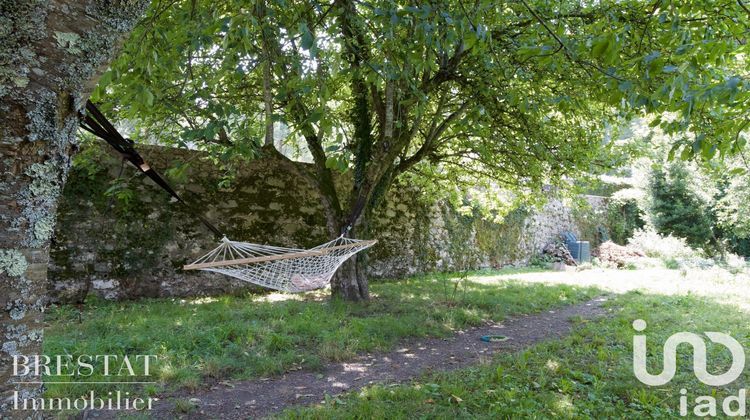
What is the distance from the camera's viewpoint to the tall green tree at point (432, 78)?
181 centimetres

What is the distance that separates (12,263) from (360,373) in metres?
2.40

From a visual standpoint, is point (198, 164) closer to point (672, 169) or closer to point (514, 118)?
point (514, 118)

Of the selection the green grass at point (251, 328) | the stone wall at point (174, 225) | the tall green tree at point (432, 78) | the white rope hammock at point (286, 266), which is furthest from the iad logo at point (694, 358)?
the stone wall at point (174, 225)

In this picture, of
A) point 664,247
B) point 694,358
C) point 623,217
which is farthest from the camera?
point 623,217

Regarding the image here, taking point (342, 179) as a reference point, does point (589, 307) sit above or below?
below

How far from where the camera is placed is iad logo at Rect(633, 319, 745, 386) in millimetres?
2795

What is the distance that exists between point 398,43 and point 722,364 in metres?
3.19

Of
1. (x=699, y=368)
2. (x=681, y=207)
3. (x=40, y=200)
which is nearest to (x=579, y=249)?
(x=681, y=207)

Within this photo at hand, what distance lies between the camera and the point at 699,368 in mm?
2998

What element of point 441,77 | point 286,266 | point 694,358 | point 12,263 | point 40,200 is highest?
point 441,77

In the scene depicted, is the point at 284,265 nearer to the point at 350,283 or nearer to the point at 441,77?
the point at 350,283

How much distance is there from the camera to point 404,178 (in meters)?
7.00

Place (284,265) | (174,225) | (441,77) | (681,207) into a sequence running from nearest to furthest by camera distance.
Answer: (284,265)
(441,77)
(174,225)
(681,207)

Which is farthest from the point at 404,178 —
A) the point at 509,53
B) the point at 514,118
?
the point at 509,53
